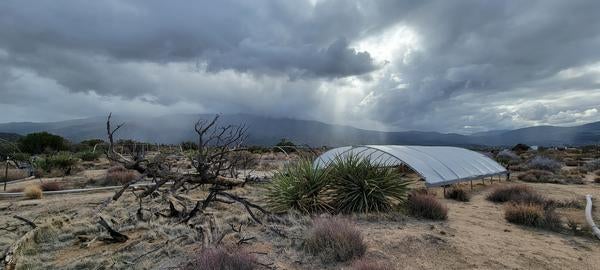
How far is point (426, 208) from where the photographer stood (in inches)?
332

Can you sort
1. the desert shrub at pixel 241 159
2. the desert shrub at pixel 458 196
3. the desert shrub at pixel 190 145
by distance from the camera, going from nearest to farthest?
the desert shrub at pixel 190 145 < the desert shrub at pixel 241 159 < the desert shrub at pixel 458 196

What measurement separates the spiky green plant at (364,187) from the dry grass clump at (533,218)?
2.58 metres

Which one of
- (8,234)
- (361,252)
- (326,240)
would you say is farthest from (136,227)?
(361,252)

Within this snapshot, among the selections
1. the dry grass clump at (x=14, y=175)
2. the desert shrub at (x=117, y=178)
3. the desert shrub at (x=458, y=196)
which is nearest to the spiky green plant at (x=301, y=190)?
the desert shrub at (x=458, y=196)

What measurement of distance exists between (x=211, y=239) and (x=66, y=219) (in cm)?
486

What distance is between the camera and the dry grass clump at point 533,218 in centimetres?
801

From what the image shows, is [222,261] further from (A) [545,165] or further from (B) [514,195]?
(A) [545,165]

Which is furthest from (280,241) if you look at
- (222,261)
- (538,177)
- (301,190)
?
(538,177)

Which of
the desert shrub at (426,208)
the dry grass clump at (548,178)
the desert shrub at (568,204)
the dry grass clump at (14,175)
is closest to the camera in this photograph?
the desert shrub at (426,208)

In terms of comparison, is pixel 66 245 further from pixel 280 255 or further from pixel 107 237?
pixel 280 255

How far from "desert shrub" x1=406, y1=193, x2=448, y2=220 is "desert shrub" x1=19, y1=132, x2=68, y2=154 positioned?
122 ft

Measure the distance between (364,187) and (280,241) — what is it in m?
3.17

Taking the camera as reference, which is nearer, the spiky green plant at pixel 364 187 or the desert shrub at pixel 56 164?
the spiky green plant at pixel 364 187

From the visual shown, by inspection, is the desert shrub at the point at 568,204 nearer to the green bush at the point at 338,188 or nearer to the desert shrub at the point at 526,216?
the desert shrub at the point at 526,216
